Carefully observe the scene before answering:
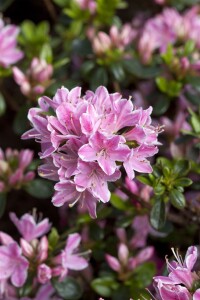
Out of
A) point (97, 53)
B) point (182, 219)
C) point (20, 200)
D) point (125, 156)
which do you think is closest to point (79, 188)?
point (125, 156)

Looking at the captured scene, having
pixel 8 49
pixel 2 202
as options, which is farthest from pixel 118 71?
pixel 2 202

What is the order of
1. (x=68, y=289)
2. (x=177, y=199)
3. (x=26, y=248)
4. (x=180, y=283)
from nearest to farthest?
(x=180, y=283) < (x=177, y=199) < (x=26, y=248) < (x=68, y=289)

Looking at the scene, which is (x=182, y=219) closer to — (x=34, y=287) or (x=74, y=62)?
(x=34, y=287)

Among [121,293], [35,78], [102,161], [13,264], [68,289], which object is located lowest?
[121,293]

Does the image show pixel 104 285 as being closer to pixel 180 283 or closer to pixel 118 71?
pixel 180 283

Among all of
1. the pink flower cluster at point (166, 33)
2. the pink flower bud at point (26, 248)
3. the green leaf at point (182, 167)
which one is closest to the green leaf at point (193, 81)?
the pink flower cluster at point (166, 33)

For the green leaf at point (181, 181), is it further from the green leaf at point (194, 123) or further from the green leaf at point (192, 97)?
the green leaf at point (192, 97)
